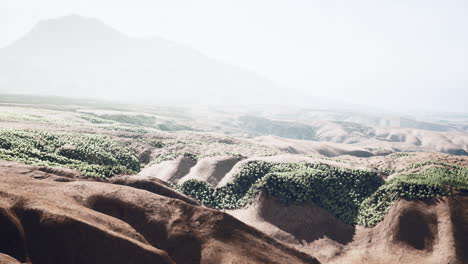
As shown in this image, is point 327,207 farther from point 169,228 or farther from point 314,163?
point 169,228

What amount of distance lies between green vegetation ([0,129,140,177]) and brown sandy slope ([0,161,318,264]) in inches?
192

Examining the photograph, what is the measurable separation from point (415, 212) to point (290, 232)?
40.8 feet

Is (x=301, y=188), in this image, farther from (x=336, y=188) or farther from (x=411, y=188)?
(x=411, y=188)

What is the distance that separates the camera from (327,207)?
126 ft

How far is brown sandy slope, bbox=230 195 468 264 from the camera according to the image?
28938 mm

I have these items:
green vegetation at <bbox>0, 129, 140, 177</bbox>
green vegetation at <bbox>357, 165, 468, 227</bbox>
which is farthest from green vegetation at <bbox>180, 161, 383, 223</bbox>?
green vegetation at <bbox>0, 129, 140, 177</bbox>

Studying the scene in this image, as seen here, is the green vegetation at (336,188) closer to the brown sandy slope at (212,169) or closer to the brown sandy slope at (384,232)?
the brown sandy slope at (384,232)

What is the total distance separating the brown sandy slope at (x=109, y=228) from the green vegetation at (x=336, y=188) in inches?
518

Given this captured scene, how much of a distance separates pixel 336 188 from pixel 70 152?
3579cm

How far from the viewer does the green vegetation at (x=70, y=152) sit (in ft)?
109

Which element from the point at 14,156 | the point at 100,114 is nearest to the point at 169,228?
the point at 14,156

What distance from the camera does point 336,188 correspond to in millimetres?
41406

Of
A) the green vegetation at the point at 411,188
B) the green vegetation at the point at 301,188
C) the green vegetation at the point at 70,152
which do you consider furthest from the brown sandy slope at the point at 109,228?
the green vegetation at the point at 411,188

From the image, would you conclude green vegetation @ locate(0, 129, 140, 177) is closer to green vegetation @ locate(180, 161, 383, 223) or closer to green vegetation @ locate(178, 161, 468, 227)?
green vegetation @ locate(180, 161, 383, 223)
